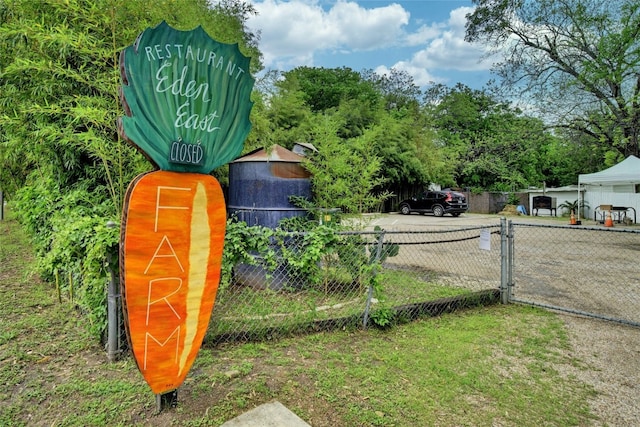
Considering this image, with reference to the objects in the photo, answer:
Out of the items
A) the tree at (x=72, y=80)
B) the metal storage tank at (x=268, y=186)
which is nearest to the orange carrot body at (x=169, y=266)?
the tree at (x=72, y=80)

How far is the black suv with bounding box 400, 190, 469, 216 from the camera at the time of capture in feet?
55.9

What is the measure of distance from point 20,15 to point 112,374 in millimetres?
3188

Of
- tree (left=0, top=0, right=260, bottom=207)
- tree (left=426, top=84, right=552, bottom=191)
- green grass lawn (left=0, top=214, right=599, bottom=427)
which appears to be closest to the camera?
green grass lawn (left=0, top=214, right=599, bottom=427)

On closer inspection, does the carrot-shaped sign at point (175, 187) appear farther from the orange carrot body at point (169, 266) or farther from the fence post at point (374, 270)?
the fence post at point (374, 270)

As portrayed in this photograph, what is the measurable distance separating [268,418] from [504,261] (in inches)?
128

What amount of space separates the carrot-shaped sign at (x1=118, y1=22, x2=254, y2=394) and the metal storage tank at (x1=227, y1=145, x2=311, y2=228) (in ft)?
7.16

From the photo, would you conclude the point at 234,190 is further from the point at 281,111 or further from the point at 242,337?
the point at 281,111

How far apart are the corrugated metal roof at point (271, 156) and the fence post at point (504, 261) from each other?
2495mm

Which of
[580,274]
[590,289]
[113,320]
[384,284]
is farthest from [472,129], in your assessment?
[113,320]

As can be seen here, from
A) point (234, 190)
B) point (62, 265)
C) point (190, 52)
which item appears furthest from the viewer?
point (234, 190)

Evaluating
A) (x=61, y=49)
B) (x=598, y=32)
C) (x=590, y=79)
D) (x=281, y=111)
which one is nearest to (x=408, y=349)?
(x=61, y=49)

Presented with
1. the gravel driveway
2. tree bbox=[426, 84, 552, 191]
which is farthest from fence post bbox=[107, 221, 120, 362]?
tree bbox=[426, 84, 552, 191]

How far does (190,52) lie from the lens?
188 cm

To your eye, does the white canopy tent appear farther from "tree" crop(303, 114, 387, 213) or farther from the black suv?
"tree" crop(303, 114, 387, 213)
